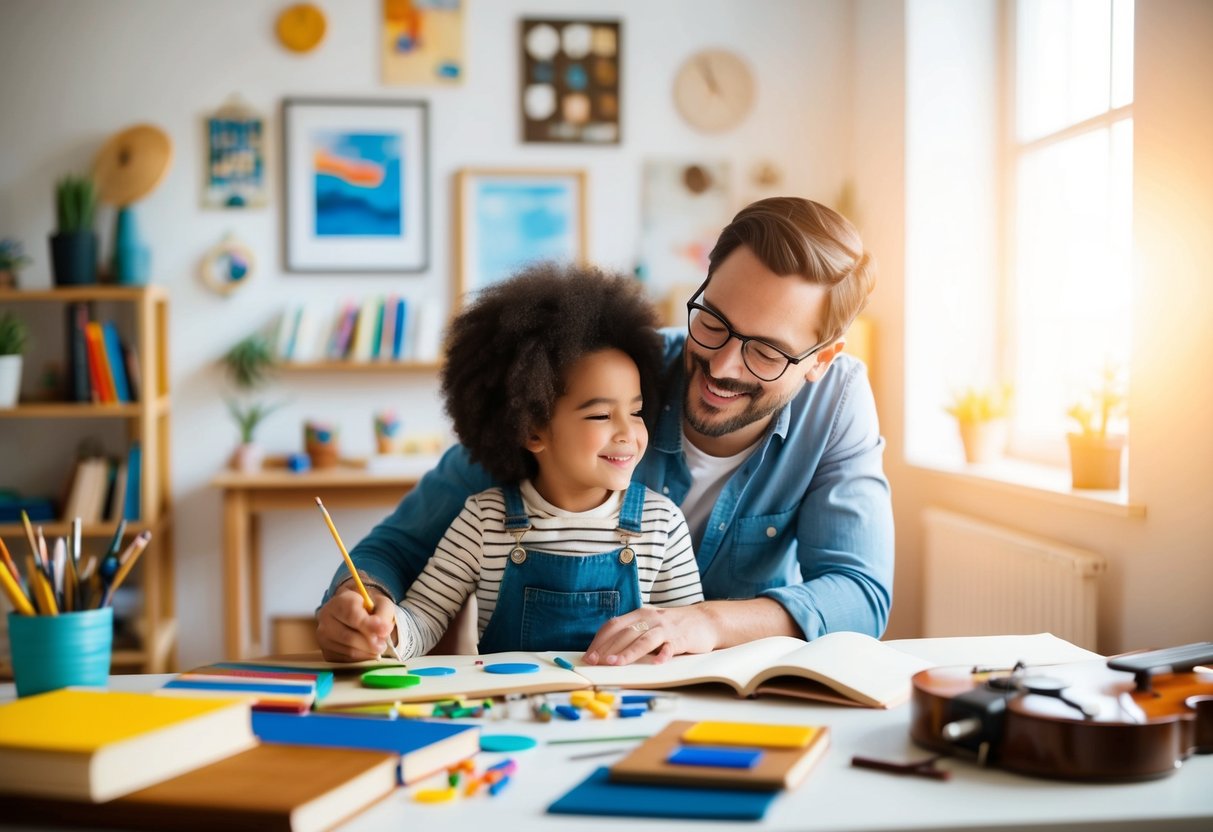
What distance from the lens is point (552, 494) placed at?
5.43ft

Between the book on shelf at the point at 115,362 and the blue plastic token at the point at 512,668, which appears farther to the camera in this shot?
the book on shelf at the point at 115,362

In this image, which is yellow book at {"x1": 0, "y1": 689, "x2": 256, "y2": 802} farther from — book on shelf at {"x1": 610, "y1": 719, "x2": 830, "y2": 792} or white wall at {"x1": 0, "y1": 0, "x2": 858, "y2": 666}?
white wall at {"x1": 0, "y1": 0, "x2": 858, "y2": 666}

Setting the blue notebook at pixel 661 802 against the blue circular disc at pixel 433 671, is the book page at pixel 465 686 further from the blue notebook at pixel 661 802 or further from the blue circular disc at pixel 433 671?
the blue notebook at pixel 661 802

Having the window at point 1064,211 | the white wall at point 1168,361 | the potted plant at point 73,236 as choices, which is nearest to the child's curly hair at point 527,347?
the white wall at point 1168,361

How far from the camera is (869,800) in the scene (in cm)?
90

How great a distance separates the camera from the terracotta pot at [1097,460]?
9.02 ft

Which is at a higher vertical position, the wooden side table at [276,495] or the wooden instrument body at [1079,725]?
the wooden instrument body at [1079,725]

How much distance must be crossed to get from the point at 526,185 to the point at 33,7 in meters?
1.84

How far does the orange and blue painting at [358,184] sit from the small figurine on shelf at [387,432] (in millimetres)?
683

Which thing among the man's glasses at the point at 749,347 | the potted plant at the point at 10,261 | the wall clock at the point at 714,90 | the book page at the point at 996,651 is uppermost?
the wall clock at the point at 714,90

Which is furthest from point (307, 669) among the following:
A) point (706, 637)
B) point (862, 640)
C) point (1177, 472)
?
point (1177, 472)

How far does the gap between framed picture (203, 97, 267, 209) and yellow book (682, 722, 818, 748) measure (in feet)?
11.9

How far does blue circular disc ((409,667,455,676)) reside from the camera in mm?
1268

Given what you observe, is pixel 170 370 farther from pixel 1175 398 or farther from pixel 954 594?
pixel 1175 398
